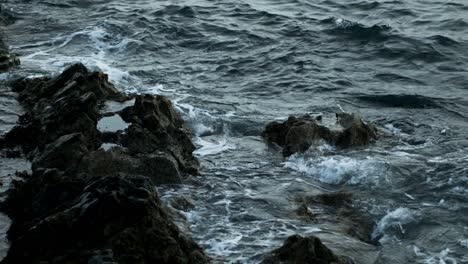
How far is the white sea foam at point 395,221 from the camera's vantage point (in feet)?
34.5

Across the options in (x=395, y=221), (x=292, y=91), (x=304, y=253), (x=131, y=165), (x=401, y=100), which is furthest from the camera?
(x=292, y=91)

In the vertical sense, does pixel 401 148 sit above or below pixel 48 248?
below

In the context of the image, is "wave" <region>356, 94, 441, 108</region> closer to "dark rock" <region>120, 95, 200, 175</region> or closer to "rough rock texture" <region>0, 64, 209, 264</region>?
"rough rock texture" <region>0, 64, 209, 264</region>

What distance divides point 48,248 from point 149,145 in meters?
4.23

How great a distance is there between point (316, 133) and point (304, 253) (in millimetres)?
5729

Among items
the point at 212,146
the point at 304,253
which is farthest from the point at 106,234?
the point at 212,146

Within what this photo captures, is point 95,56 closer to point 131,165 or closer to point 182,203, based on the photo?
point 131,165

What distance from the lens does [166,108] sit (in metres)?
13.9

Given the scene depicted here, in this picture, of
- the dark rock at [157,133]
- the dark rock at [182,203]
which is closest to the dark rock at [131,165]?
the dark rock at [157,133]

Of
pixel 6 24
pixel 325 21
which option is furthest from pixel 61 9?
pixel 325 21

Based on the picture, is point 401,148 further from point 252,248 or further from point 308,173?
point 252,248

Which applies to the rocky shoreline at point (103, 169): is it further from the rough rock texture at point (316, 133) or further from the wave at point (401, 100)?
the wave at point (401, 100)

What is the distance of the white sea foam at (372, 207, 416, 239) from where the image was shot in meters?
10.5

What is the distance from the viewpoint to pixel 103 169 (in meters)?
11.3
